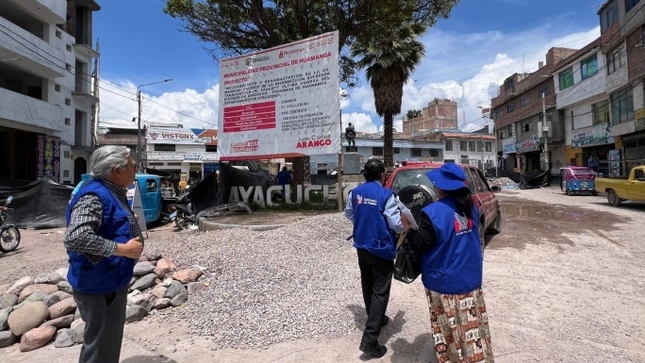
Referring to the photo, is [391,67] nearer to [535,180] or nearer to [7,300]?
[535,180]

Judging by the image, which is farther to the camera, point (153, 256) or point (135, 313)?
point (153, 256)

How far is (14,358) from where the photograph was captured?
11.4ft

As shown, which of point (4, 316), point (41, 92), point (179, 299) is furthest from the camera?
point (41, 92)

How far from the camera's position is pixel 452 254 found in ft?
7.70

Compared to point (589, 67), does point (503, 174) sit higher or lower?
lower

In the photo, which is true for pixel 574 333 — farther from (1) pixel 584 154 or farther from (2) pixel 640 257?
(1) pixel 584 154

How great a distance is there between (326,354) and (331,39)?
8675 mm

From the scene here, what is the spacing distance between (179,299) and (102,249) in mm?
2667

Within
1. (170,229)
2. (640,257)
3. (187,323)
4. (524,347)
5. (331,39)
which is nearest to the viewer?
(524,347)

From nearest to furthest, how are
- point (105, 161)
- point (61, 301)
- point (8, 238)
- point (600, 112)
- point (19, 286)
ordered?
point (105, 161)
point (61, 301)
point (19, 286)
point (8, 238)
point (600, 112)

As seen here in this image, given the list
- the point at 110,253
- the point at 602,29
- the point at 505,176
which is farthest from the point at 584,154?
the point at 110,253

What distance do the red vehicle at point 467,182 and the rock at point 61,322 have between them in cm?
448

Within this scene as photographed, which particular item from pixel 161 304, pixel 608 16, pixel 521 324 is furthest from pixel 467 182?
pixel 608 16

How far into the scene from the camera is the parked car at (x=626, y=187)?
42.4 ft
